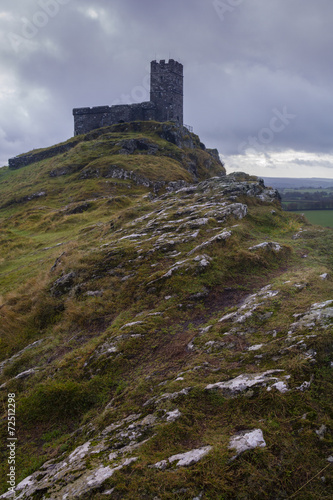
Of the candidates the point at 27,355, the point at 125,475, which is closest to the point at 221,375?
the point at 125,475

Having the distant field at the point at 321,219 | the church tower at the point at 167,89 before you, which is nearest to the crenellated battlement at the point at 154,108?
the church tower at the point at 167,89

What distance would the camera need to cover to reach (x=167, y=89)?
63.1 m

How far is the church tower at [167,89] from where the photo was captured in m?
62.1

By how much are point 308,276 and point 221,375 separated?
572cm

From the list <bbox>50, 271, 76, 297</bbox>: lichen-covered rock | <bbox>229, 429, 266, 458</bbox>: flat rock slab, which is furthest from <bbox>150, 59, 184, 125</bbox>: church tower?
<bbox>229, 429, 266, 458</bbox>: flat rock slab

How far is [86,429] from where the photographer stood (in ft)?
19.8

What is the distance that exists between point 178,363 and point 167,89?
228ft

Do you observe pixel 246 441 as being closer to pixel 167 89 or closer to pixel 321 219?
pixel 321 219

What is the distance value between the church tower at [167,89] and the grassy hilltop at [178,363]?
55598 millimetres

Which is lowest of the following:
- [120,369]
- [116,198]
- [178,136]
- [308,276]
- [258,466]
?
[120,369]

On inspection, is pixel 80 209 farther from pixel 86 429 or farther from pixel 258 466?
pixel 258 466

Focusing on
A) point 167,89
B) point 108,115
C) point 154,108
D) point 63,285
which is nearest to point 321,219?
point 63,285

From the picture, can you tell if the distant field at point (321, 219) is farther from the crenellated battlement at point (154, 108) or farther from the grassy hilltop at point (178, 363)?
the crenellated battlement at point (154, 108)

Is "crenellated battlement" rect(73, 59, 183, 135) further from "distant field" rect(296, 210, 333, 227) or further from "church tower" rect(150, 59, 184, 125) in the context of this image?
"distant field" rect(296, 210, 333, 227)
